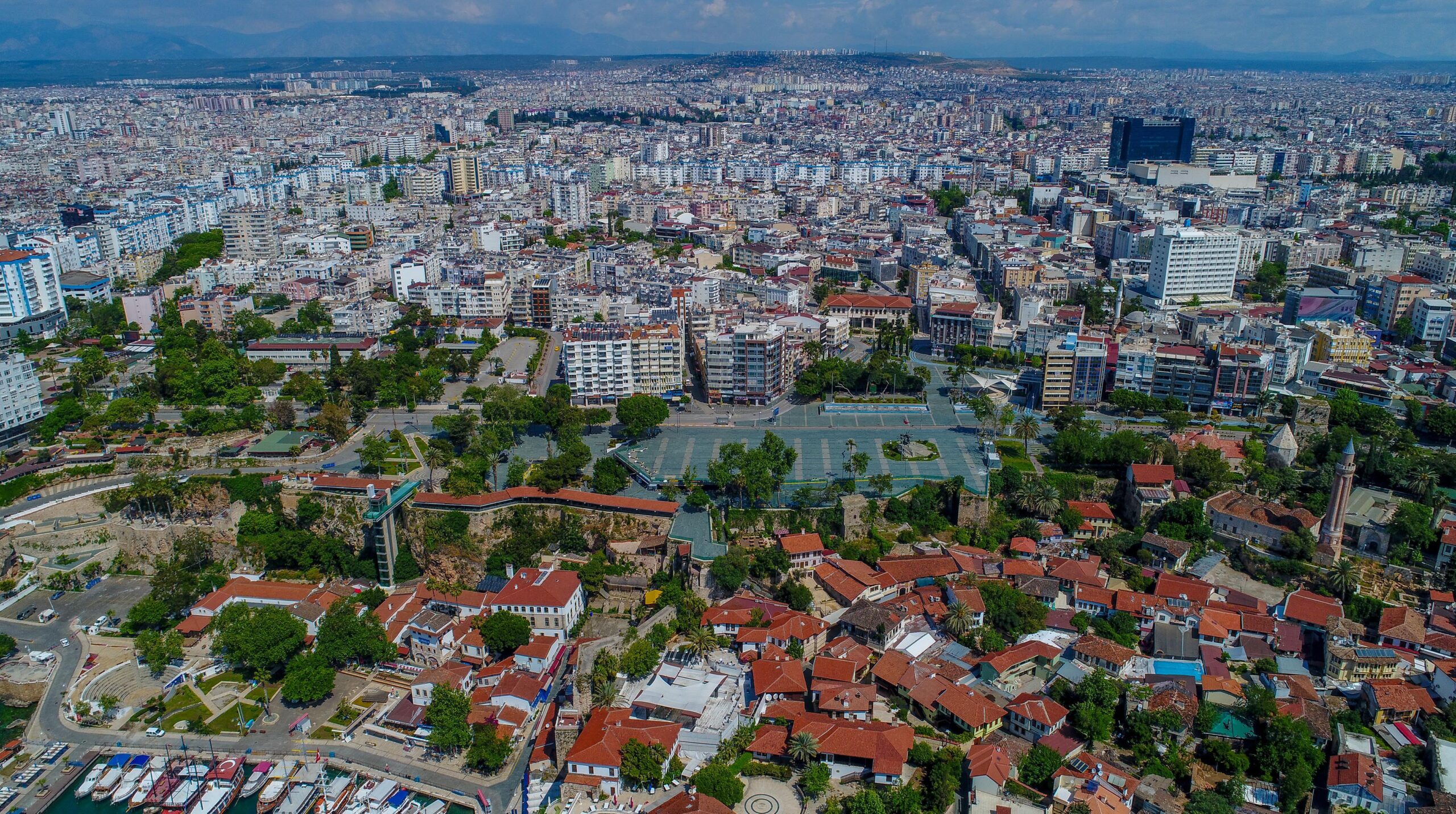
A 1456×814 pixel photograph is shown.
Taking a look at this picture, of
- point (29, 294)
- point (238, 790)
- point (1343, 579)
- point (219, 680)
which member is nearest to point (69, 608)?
point (219, 680)

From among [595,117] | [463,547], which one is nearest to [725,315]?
[463,547]

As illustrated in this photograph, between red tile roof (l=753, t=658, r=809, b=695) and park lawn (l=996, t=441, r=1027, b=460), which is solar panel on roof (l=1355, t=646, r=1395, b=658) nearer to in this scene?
park lawn (l=996, t=441, r=1027, b=460)

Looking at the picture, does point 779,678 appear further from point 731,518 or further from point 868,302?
point 868,302

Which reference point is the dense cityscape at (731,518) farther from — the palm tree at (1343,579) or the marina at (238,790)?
the palm tree at (1343,579)

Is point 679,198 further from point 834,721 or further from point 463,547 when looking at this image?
point 834,721

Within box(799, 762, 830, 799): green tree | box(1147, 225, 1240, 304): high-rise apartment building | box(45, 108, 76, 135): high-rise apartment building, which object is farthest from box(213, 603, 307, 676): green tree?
box(45, 108, 76, 135): high-rise apartment building

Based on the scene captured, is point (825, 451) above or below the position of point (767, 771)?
above

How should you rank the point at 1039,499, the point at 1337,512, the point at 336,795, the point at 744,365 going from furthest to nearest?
the point at 744,365
the point at 1039,499
the point at 1337,512
the point at 336,795

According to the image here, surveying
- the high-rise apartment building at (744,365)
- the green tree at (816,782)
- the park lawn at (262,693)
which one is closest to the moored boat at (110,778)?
the park lawn at (262,693)

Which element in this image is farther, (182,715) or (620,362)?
(620,362)
